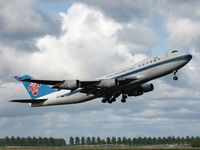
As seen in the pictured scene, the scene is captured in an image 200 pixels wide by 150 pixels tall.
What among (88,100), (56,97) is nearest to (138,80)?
(88,100)

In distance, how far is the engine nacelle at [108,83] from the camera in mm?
73000

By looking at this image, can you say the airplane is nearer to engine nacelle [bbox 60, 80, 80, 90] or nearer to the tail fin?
engine nacelle [bbox 60, 80, 80, 90]

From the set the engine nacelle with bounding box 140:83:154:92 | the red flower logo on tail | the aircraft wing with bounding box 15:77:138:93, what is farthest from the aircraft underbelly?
the engine nacelle with bounding box 140:83:154:92

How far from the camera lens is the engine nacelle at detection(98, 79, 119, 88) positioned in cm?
7300

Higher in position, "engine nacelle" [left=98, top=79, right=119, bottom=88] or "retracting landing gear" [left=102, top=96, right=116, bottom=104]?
"engine nacelle" [left=98, top=79, right=119, bottom=88]

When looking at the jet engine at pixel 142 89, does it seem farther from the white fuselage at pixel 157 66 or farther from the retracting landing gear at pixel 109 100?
the white fuselage at pixel 157 66

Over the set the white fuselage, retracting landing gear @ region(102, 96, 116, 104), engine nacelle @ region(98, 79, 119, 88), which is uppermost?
the white fuselage

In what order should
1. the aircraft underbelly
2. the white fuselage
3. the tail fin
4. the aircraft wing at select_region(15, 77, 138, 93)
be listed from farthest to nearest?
the tail fin
the aircraft underbelly
the aircraft wing at select_region(15, 77, 138, 93)
the white fuselage

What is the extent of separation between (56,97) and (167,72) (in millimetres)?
23210

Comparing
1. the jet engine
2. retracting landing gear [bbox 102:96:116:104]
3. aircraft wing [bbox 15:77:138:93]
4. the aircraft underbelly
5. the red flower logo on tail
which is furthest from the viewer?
the red flower logo on tail

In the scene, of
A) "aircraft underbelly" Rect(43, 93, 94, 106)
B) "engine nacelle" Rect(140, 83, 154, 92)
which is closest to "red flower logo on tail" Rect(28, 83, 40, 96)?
"aircraft underbelly" Rect(43, 93, 94, 106)

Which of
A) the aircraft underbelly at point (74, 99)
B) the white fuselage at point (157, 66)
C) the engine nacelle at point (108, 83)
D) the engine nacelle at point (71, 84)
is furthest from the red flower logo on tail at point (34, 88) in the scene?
the white fuselage at point (157, 66)

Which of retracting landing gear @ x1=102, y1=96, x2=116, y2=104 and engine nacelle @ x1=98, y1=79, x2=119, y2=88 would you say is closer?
engine nacelle @ x1=98, y1=79, x2=119, y2=88

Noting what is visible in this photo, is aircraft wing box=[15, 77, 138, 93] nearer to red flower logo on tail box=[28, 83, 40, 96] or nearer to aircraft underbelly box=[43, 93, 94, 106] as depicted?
aircraft underbelly box=[43, 93, 94, 106]
